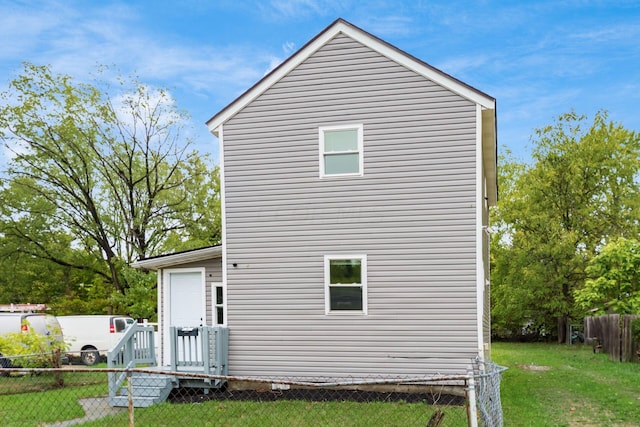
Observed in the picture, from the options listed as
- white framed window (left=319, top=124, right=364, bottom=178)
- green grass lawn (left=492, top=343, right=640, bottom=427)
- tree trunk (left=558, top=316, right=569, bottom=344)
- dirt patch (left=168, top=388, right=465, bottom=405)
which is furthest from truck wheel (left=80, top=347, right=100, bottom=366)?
tree trunk (left=558, top=316, right=569, bottom=344)

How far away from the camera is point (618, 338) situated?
19.3m

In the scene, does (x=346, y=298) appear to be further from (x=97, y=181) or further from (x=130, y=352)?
(x=97, y=181)

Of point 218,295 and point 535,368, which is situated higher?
point 218,295

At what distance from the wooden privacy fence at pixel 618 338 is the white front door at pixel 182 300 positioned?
12852 mm

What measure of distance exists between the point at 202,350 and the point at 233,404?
145 cm

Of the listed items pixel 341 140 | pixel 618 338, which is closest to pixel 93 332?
pixel 341 140

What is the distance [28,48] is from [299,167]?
1931 centimetres

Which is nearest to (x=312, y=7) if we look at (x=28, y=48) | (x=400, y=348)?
(x=400, y=348)

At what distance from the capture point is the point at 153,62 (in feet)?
89.5

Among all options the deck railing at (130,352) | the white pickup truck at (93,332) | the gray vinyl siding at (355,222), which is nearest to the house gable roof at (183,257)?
the gray vinyl siding at (355,222)

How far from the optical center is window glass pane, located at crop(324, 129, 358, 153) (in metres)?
12.2

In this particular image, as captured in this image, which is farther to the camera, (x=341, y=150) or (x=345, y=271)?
(x=341, y=150)

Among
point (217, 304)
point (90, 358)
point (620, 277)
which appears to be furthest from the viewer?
point (620, 277)

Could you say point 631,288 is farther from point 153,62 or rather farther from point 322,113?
point 153,62
